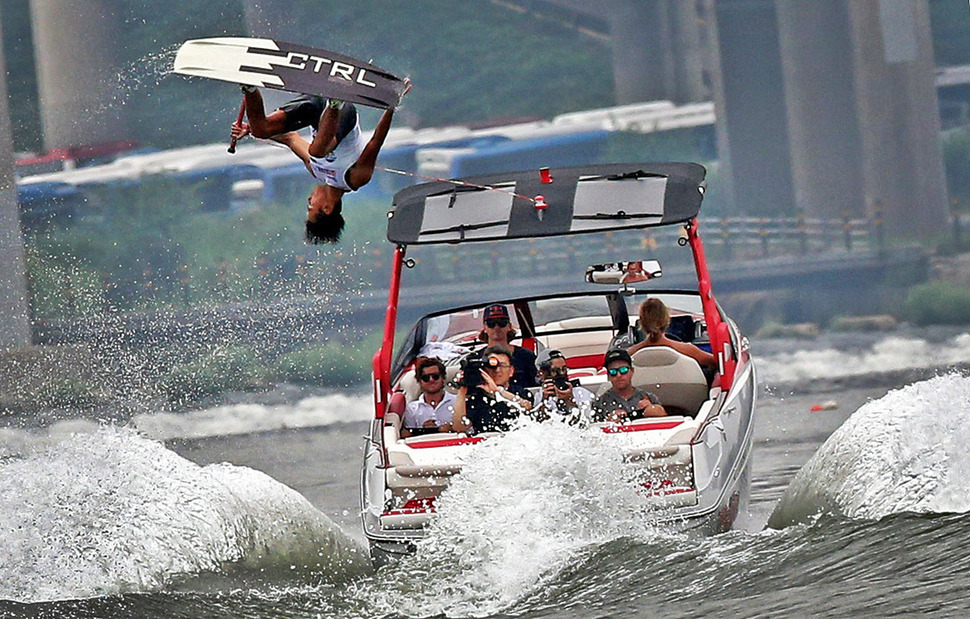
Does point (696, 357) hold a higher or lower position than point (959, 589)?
higher

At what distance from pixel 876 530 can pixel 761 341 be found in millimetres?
14500

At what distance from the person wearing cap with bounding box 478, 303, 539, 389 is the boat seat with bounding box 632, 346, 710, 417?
21.3 inches

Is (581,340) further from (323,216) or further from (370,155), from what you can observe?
(370,155)

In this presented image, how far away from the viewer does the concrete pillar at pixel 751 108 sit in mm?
21859

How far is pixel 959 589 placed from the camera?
5.43 m

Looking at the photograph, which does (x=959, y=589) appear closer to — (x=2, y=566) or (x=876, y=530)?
(x=876, y=530)

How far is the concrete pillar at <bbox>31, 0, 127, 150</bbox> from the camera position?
2022 cm

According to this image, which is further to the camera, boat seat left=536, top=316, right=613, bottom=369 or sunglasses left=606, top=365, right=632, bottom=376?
boat seat left=536, top=316, right=613, bottom=369

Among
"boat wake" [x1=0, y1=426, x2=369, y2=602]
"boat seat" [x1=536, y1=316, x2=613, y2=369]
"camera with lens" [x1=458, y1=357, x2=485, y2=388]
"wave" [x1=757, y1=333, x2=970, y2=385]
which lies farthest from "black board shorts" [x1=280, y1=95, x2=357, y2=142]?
"wave" [x1=757, y1=333, x2=970, y2=385]

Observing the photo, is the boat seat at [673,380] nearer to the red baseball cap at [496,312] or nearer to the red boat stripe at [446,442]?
the red baseball cap at [496,312]

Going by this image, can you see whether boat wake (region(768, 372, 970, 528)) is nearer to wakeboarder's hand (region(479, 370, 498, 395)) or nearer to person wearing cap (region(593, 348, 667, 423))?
person wearing cap (region(593, 348, 667, 423))

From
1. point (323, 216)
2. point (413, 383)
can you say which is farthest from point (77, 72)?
point (323, 216)

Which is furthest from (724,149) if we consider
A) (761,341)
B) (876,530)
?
(876,530)

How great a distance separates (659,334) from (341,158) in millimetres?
1930
